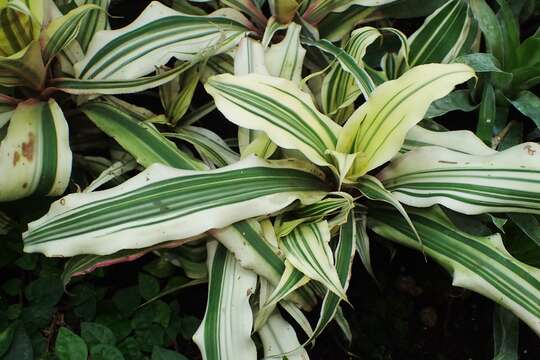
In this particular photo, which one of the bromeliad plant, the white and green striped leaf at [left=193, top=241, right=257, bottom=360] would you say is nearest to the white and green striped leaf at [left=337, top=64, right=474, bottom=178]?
the bromeliad plant

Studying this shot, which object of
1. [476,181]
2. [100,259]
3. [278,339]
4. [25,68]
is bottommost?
[278,339]

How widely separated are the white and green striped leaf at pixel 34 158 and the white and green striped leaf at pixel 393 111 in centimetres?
43

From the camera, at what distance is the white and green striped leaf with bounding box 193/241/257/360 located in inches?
33.6

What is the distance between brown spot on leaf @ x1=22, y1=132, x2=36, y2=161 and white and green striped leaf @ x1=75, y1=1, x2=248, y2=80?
0.51ft

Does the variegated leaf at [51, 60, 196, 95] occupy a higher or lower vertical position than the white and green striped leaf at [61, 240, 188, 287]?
higher

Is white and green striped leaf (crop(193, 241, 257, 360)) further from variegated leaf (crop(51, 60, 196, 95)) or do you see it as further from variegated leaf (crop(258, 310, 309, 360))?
variegated leaf (crop(51, 60, 196, 95))

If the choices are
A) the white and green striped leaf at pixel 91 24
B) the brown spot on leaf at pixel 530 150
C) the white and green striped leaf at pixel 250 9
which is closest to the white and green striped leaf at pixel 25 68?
the white and green striped leaf at pixel 91 24

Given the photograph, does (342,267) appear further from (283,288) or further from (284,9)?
(284,9)

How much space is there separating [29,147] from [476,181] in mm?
674

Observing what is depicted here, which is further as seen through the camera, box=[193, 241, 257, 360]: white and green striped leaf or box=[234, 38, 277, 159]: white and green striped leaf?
box=[234, 38, 277, 159]: white and green striped leaf

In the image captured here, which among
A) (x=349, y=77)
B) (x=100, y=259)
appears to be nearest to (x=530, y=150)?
(x=349, y=77)

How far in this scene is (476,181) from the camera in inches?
34.9

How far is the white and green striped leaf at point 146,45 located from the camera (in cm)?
101

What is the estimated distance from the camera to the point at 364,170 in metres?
0.91
